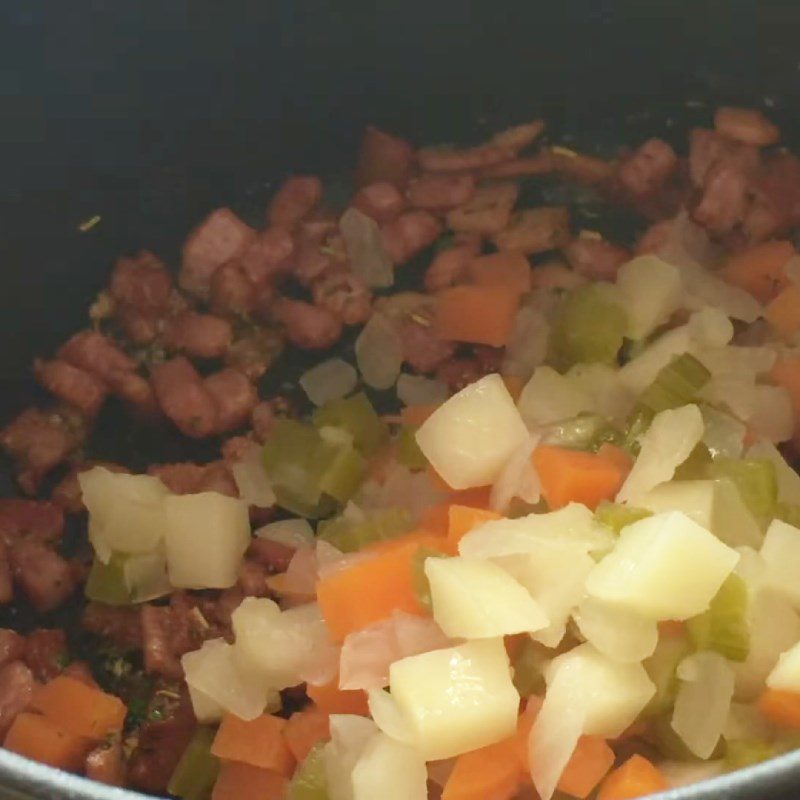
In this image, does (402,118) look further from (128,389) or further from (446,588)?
(446,588)

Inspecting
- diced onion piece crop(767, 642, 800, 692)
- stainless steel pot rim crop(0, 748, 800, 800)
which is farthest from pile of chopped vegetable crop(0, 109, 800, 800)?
stainless steel pot rim crop(0, 748, 800, 800)

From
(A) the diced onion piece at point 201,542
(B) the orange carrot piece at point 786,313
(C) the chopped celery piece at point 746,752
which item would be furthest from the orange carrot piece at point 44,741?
(B) the orange carrot piece at point 786,313

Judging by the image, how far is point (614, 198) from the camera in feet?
5.31

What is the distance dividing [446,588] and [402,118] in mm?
704

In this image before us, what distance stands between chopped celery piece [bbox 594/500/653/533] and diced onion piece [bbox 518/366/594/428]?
21 cm

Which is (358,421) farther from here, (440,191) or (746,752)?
(746,752)

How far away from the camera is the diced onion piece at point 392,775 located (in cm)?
105

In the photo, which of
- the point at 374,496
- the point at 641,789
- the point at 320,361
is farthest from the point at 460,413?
the point at 641,789

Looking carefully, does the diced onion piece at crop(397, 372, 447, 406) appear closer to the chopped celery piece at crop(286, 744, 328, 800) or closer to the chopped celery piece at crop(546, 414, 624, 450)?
the chopped celery piece at crop(546, 414, 624, 450)

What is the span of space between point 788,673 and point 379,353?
69 centimetres

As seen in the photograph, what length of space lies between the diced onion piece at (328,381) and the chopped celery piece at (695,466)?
1.51 ft

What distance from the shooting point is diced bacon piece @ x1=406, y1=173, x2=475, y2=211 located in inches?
62.8

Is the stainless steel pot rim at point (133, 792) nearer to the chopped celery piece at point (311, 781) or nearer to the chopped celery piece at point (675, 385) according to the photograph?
the chopped celery piece at point (311, 781)

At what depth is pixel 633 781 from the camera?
41.0 inches
